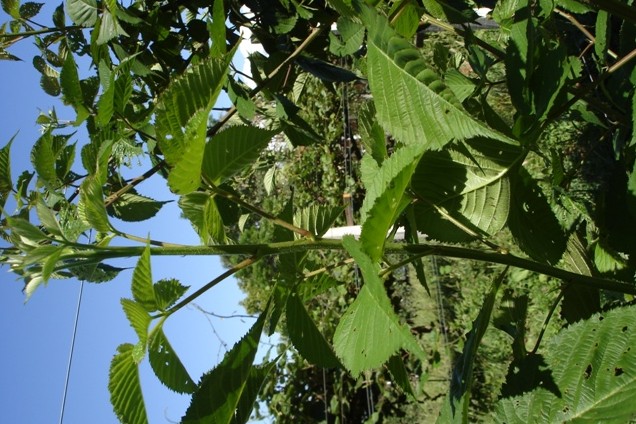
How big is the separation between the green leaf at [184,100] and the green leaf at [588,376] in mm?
677

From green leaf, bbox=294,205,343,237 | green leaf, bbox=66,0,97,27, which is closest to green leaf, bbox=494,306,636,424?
green leaf, bbox=294,205,343,237

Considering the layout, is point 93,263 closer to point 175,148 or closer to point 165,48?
point 175,148

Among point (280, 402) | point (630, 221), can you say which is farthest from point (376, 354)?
point (280, 402)

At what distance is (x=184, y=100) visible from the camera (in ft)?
2.40

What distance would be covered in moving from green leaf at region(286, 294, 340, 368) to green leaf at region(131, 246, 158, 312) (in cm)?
27

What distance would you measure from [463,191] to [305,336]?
355 mm

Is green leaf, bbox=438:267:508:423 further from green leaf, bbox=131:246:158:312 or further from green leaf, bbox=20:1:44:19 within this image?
green leaf, bbox=20:1:44:19

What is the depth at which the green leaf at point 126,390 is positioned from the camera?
77cm

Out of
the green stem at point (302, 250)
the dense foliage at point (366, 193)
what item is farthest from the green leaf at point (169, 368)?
the green stem at point (302, 250)

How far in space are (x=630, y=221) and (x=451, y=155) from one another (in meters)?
0.46

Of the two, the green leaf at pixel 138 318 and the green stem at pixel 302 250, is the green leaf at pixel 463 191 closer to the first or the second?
the green stem at pixel 302 250

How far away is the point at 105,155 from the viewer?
806 millimetres

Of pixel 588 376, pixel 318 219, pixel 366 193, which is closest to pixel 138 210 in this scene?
pixel 318 219

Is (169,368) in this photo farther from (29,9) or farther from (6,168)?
(29,9)
